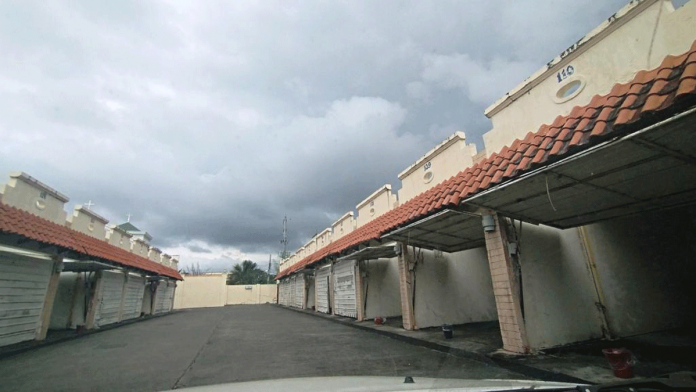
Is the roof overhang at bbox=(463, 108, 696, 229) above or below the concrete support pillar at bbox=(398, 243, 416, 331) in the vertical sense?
above

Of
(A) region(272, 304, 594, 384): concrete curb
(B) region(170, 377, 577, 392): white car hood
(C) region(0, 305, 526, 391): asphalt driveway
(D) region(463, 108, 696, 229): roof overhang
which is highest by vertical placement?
(D) region(463, 108, 696, 229): roof overhang

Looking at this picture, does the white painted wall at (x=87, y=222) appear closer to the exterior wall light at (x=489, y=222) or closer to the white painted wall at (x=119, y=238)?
the white painted wall at (x=119, y=238)

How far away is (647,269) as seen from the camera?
673cm

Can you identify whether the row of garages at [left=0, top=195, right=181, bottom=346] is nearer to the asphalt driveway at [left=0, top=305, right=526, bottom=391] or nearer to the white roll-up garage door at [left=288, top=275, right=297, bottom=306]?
the asphalt driveway at [left=0, top=305, right=526, bottom=391]

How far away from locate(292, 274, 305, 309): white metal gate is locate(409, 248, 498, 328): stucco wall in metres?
16.3

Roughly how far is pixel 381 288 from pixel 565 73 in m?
10.5

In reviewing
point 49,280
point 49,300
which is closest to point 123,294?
point 49,300

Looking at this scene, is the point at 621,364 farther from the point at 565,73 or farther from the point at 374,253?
the point at 374,253

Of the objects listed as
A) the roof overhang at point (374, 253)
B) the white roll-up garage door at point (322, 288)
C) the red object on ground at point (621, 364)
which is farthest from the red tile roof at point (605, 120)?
the white roll-up garage door at point (322, 288)

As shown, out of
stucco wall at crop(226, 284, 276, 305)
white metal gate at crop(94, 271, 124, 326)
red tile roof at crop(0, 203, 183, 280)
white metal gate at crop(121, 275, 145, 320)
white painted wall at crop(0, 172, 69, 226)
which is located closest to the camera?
red tile roof at crop(0, 203, 183, 280)

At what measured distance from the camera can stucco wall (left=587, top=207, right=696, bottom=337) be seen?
6312mm

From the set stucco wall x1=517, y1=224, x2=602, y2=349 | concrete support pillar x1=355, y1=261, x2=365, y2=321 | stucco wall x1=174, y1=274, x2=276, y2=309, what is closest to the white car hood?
stucco wall x1=517, y1=224, x2=602, y2=349

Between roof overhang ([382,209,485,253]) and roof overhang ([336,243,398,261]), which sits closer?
roof overhang ([382,209,485,253])

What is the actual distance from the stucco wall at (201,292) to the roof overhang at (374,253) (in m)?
34.8
